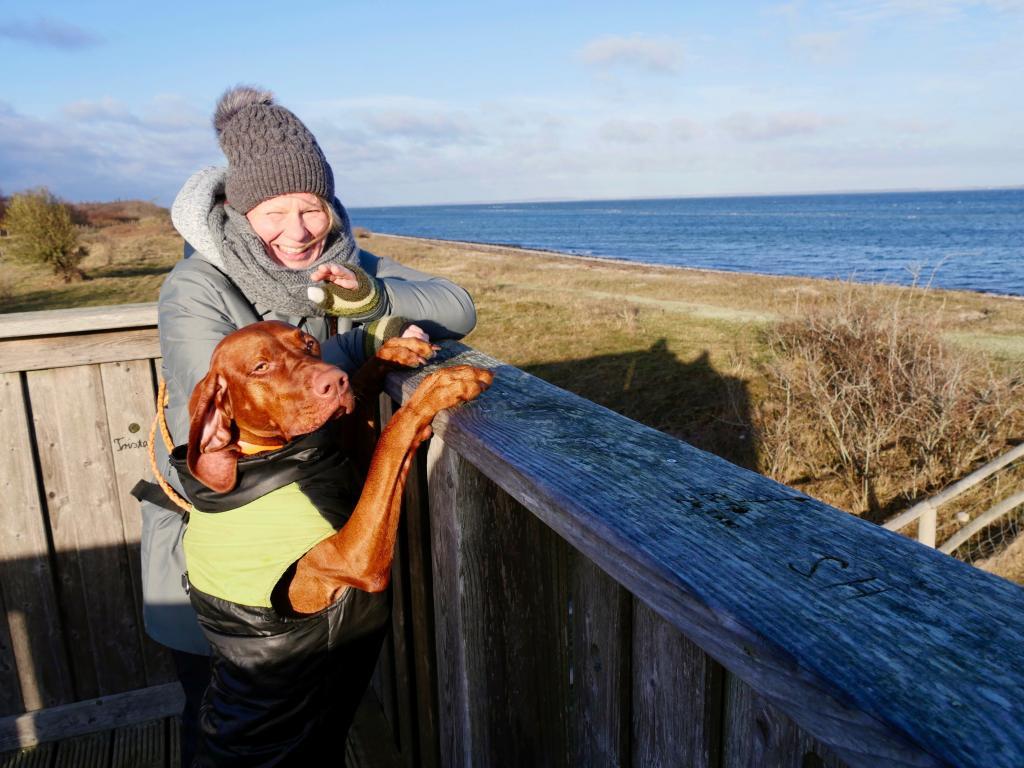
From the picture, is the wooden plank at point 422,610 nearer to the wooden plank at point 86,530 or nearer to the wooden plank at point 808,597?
the wooden plank at point 808,597

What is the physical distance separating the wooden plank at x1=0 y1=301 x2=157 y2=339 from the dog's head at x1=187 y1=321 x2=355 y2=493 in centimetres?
128

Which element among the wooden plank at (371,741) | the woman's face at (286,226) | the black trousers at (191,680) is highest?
the woman's face at (286,226)

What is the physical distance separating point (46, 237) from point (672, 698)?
23617 millimetres

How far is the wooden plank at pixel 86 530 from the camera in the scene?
292 centimetres

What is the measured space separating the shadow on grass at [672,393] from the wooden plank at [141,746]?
5.43 m

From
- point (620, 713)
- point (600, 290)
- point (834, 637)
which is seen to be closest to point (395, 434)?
point (620, 713)

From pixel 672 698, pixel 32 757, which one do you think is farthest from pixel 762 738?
pixel 32 757

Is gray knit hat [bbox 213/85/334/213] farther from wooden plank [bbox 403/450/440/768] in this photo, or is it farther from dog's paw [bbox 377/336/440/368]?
wooden plank [bbox 403/450/440/768]

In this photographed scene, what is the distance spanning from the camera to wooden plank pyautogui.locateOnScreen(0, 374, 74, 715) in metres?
2.87

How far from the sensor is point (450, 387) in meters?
1.63

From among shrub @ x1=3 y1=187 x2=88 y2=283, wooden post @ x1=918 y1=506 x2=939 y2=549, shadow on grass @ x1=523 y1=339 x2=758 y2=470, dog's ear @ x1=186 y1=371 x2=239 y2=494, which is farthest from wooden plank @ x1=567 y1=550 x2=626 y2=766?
shrub @ x1=3 y1=187 x2=88 y2=283

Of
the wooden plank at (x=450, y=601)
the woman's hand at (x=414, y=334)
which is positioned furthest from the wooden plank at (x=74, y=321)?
the wooden plank at (x=450, y=601)

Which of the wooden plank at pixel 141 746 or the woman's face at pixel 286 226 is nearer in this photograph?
the woman's face at pixel 286 226

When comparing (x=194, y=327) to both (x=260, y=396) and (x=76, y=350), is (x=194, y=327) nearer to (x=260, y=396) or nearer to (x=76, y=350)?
(x=260, y=396)
